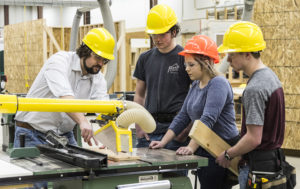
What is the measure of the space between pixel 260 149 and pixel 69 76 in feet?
4.56

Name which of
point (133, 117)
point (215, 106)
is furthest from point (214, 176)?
point (133, 117)

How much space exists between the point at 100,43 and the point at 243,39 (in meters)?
0.94

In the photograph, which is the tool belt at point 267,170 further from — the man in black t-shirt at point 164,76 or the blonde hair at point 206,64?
the man in black t-shirt at point 164,76

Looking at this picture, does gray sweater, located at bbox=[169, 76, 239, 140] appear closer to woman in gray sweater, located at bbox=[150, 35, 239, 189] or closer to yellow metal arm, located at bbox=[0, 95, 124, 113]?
→ woman in gray sweater, located at bbox=[150, 35, 239, 189]

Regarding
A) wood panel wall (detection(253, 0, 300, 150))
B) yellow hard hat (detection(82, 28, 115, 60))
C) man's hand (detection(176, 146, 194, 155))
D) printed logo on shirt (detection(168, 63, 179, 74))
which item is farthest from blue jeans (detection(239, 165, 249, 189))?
wood panel wall (detection(253, 0, 300, 150))

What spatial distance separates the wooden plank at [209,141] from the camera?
8.08 ft

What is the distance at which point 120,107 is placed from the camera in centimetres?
238

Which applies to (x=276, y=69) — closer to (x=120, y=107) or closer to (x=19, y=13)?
(x=120, y=107)

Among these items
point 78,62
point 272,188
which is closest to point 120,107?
point 78,62

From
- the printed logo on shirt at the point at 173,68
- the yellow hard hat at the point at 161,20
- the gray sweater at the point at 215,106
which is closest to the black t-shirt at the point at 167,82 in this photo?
the printed logo on shirt at the point at 173,68

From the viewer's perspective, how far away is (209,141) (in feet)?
8.28

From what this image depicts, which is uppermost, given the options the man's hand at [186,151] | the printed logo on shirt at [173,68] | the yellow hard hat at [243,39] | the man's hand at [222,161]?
the yellow hard hat at [243,39]

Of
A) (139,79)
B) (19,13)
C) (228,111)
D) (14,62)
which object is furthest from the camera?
(19,13)

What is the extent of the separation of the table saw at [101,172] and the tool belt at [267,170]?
0.28m
